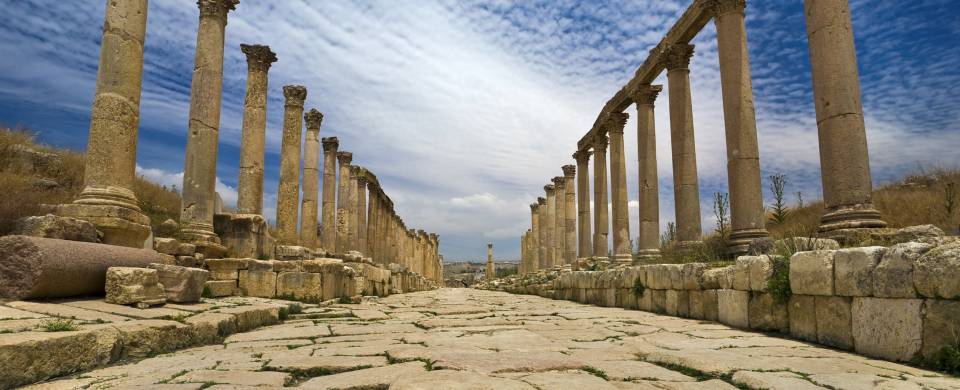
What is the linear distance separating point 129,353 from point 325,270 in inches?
267

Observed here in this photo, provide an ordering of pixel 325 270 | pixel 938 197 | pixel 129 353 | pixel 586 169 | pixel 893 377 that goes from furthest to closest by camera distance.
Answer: pixel 586 169 → pixel 938 197 → pixel 325 270 → pixel 129 353 → pixel 893 377

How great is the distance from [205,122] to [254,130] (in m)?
2.25

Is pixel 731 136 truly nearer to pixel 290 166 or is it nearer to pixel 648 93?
pixel 648 93

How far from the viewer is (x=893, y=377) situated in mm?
3977

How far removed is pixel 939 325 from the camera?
14.1 feet

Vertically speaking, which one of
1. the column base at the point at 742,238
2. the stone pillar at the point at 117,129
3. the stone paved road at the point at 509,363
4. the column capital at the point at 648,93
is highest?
the column capital at the point at 648,93

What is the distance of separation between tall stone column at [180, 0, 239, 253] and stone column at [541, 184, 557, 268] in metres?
23.3

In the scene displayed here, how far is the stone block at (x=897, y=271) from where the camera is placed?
4562 mm

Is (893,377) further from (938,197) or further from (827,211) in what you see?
(938,197)

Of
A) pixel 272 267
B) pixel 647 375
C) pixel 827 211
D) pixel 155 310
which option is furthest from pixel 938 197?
pixel 155 310

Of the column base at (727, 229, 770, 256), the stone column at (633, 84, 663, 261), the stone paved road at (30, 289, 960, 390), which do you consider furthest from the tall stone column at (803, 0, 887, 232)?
the stone column at (633, 84, 663, 261)

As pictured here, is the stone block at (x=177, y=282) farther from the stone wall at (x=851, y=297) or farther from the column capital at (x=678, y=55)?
the column capital at (x=678, y=55)

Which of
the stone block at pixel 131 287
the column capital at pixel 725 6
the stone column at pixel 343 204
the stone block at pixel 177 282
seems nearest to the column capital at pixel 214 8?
the stone block at pixel 177 282

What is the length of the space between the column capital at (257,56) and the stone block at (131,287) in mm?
9196
